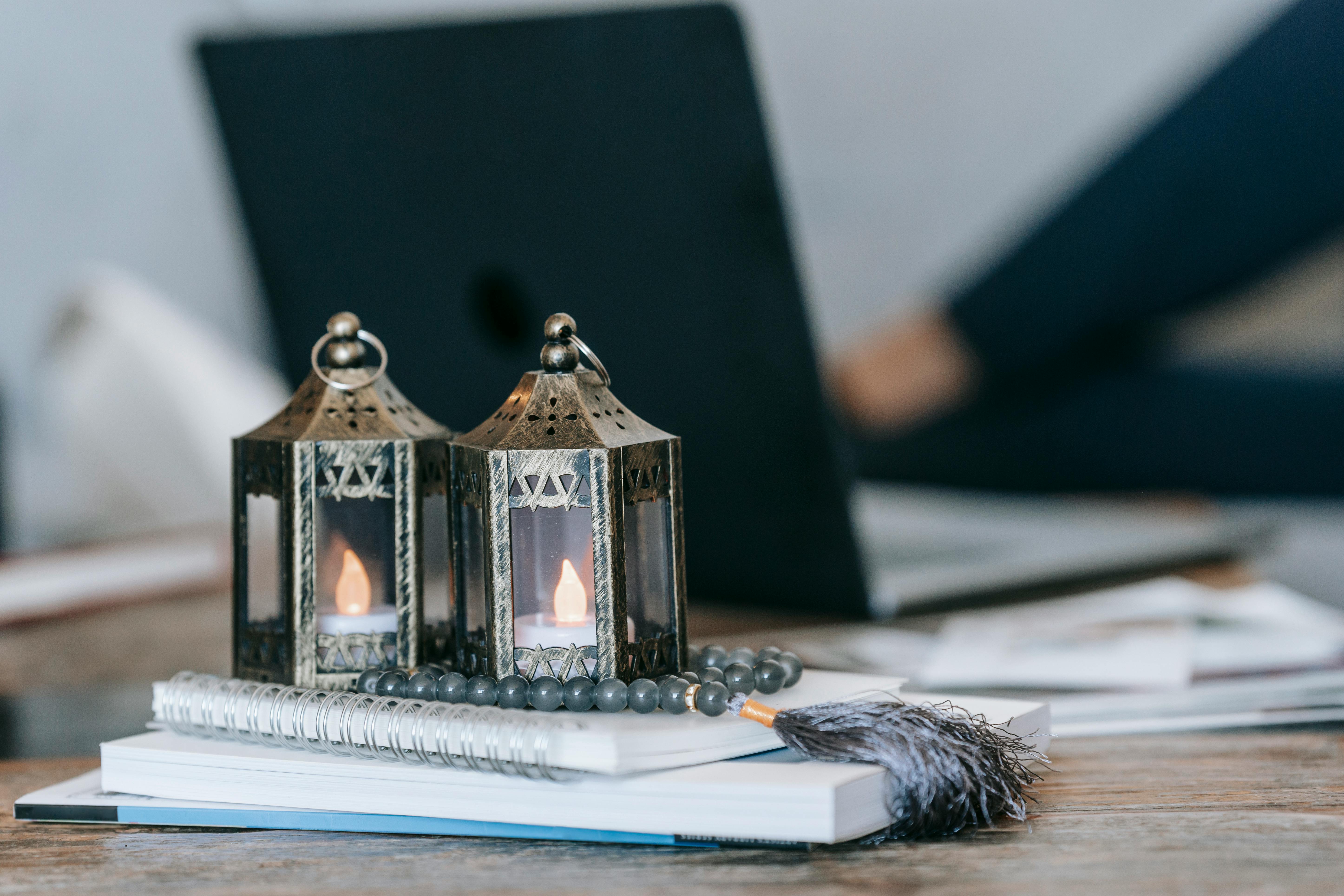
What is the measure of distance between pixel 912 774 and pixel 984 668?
0.31m

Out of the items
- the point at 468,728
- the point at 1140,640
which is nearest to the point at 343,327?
the point at 468,728

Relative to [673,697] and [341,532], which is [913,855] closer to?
[673,697]

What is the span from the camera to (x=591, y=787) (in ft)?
1.39

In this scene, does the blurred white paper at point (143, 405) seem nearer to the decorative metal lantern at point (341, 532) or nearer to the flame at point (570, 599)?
the decorative metal lantern at point (341, 532)

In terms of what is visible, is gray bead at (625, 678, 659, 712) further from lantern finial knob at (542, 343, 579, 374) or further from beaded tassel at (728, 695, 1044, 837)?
lantern finial knob at (542, 343, 579, 374)

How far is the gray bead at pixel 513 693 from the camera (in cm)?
46

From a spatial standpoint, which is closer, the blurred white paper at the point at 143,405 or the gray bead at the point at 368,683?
the gray bead at the point at 368,683

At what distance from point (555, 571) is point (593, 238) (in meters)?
0.43

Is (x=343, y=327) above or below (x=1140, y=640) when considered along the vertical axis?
above

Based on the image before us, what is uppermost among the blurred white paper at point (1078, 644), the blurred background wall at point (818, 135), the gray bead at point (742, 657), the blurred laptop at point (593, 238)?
the blurred background wall at point (818, 135)

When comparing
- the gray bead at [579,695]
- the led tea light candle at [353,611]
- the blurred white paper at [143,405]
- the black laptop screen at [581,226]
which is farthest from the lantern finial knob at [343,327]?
the blurred white paper at [143,405]

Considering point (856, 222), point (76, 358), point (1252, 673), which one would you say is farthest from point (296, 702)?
point (856, 222)

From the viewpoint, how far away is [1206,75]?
64.4 inches

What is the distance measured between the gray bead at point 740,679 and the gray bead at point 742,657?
0.03 metres
